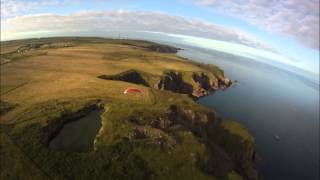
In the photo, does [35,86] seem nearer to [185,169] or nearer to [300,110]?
[185,169]

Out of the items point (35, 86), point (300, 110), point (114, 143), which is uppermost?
point (35, 86)

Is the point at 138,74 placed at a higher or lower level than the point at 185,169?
higher

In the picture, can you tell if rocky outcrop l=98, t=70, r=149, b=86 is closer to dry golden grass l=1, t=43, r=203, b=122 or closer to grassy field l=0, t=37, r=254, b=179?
dry golden grass l=1, t=43, r=203, b=122

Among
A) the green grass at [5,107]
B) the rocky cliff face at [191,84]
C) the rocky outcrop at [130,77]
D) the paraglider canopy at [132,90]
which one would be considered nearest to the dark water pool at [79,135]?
the green grass at [5,107]

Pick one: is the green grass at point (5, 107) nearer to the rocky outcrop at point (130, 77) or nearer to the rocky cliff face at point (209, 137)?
the rocky cliff face at point (209, 137)

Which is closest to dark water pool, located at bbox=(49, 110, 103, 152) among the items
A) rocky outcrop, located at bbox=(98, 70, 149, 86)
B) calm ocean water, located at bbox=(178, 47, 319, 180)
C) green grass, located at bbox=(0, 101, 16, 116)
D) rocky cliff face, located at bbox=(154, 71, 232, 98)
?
green grass, located at bbox=(0, 101, 16, 116)

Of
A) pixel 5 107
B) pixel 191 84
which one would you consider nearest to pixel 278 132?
pixel 191 84

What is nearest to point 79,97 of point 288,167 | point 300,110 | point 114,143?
point 114,143
